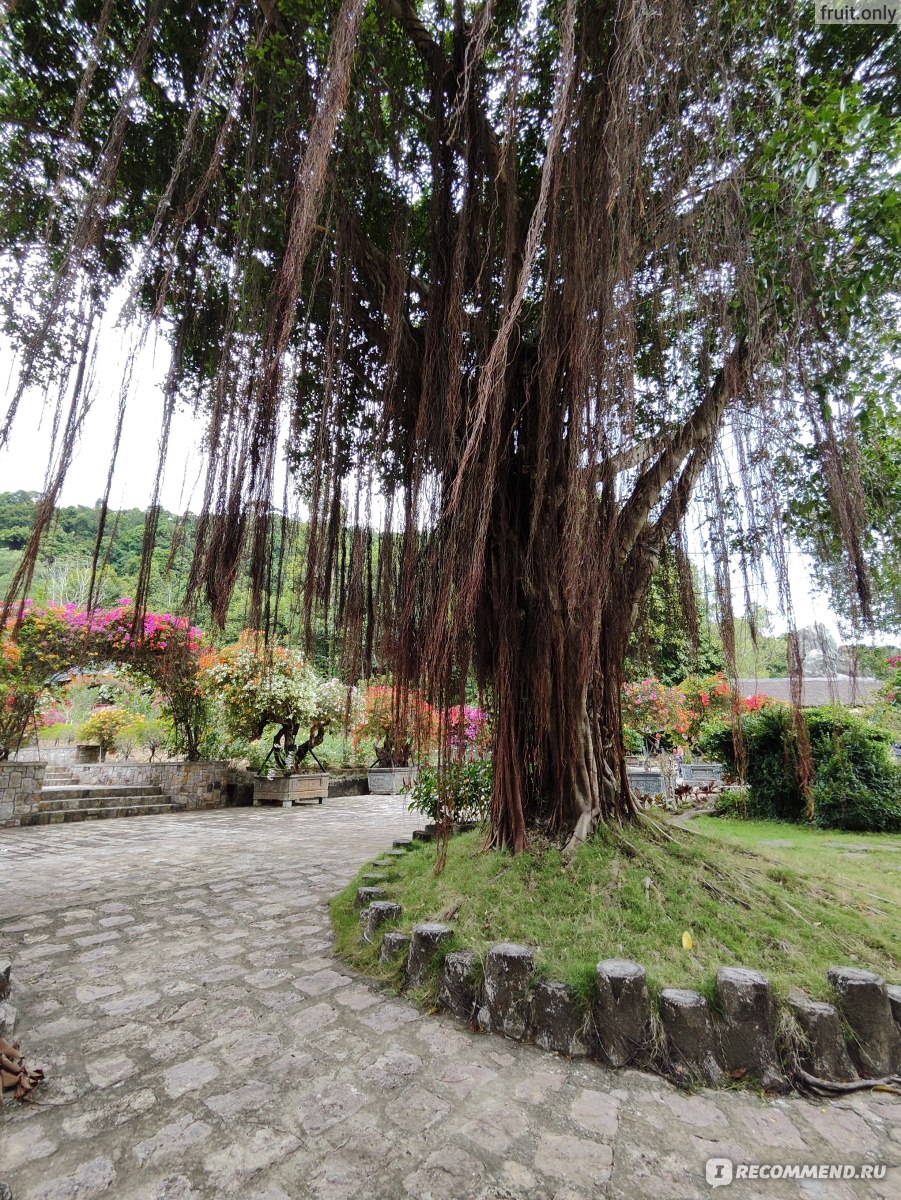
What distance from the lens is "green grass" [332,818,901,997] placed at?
192cm

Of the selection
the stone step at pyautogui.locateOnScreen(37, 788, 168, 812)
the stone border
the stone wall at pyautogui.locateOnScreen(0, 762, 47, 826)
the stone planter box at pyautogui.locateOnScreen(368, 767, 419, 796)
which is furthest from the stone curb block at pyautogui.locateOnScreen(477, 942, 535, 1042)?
the stone planter box at pyautogui.locateOnScreen(368, 767, 419, 796)

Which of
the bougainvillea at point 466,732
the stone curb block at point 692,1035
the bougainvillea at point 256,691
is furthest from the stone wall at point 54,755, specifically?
the stone curb block at point 692,1035

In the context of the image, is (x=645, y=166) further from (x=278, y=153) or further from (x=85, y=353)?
(x=85, y=353)

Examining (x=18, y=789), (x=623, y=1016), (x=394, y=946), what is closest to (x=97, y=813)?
(x=18, y=789)

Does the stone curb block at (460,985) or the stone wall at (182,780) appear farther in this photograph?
the stone wall at (182,780)

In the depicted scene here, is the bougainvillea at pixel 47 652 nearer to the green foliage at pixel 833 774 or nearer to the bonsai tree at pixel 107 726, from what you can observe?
the bonsai tree at pixel 107 726

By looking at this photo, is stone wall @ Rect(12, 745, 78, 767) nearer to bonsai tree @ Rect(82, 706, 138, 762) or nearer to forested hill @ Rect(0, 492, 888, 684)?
bonsai tree @ Rect(82, 706, 138, 762)

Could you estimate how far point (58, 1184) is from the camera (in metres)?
1.17

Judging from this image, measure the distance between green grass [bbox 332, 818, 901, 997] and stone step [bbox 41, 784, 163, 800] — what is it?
18.5 feet

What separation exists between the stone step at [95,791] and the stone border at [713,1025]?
6.95 m

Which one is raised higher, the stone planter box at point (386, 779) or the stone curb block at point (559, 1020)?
the stone curb block at point (559, 1020)

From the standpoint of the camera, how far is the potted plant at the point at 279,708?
794cm

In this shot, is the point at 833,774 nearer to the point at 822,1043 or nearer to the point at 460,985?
the point at 822,1043

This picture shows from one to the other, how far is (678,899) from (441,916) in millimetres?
986
